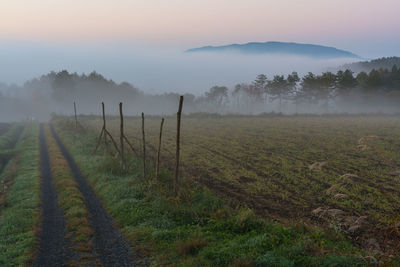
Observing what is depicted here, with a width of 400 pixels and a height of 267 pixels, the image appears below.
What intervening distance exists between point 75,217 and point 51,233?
1.28 metres

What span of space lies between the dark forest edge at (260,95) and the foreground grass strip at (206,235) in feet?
302

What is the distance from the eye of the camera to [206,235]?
Answer: 9.66 metres

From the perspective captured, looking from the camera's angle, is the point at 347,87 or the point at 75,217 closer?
the point at 75,217

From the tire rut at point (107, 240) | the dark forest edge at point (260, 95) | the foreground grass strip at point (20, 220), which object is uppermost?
the dark forest edge at point (260, 95)

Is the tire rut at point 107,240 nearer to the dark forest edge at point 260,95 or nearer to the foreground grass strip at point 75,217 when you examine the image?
the foreground grass strip at point 75,217

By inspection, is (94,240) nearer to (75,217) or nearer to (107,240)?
(107,240)

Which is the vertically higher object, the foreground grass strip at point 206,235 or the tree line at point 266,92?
the tree line at point 266,92

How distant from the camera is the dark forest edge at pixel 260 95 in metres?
97.5

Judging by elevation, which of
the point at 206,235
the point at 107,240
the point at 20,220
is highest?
the point at 206,235

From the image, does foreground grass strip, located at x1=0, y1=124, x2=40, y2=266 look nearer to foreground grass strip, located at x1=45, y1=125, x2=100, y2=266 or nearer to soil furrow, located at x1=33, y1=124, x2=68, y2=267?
soil furrow, located at x1=33, y1=124, x2=68, y2=267

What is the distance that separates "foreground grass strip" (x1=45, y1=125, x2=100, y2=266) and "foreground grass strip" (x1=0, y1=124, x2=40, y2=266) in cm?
118

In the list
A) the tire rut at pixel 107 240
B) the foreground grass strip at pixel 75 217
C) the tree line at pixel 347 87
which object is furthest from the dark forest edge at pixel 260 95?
the tire rut at pixel 107 240

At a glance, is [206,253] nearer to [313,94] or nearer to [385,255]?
[385,255]

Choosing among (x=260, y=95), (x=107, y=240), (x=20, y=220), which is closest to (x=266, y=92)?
(x=260, y=95)
